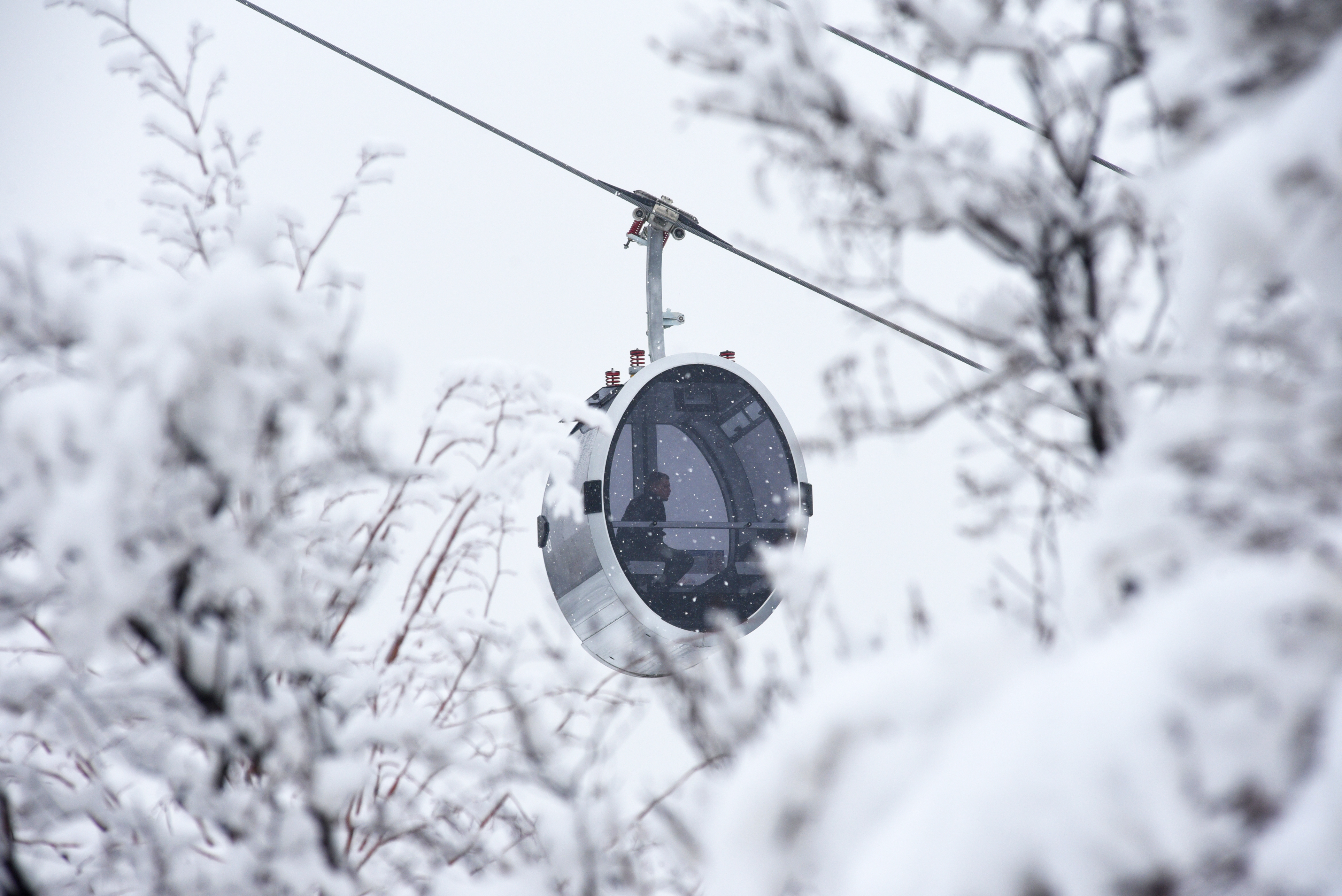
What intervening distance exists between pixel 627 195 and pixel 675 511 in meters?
1.55

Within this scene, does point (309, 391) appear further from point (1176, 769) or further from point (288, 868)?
point (1176, 769)

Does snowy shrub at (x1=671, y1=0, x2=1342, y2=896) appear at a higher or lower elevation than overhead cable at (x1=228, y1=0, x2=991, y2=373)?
lower

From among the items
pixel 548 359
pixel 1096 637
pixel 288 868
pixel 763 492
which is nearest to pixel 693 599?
pixel 763 492

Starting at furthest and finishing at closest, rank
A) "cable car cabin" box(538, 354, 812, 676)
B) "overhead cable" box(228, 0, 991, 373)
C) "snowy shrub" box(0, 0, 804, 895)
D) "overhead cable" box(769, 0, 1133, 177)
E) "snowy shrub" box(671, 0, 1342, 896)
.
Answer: "cable car cabin" box(538, 354, 812, 676)
"overhead cable" box(228, 0, 991, 373)
"overhead cable" box(769, 0, 1133, 177)
"snowy shrub" box(0, 0, 804, 895)
"snowy shrub" box(671, 0, 1342, 896)

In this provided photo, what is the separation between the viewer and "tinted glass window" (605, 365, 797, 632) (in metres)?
4.79

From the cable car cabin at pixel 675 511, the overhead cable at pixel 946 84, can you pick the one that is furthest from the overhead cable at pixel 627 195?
the overhead cable at pixel 946 84

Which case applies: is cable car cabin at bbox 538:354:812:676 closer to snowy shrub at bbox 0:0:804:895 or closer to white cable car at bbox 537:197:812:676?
white cable car at bbox 537:197:812:676

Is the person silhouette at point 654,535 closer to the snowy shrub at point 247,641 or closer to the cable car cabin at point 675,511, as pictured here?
the cable car cabin at point 675,511

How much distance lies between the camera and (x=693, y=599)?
482 cm

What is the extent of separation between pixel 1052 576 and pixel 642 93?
11.1m

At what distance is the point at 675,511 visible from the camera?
4.89 metres

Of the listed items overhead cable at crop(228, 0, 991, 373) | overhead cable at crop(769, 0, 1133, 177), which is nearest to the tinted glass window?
overhead cable at crop(228, 0, 991, 373)

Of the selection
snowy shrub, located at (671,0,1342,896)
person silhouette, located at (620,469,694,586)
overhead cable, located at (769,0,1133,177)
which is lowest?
snowy shrub, located at (671,0,1342,896)

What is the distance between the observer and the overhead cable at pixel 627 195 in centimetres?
403
